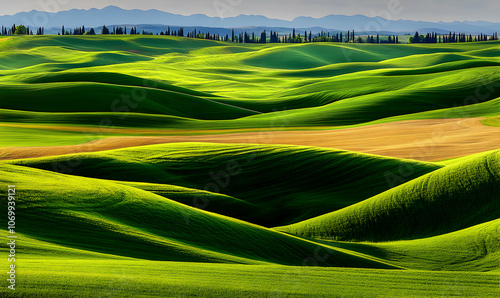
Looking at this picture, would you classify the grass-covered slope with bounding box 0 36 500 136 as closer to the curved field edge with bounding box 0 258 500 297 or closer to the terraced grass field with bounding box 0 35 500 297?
the terraced grass field with bounding box 0 35 500 297

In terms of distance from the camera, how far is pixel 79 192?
15375 millimetres

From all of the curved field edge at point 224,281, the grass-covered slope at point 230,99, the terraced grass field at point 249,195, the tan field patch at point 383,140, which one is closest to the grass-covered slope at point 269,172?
the terraced grass field at point 249,195

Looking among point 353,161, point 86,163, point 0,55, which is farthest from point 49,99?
point 0,55

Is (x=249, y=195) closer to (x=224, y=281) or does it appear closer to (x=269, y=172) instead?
(x=269, y=172)

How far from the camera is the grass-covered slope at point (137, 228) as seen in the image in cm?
1222

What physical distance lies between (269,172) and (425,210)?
8.65 meters

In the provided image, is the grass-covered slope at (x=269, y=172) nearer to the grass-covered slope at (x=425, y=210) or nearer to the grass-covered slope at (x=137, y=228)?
the grass-covered slope at (x=425, y=210)

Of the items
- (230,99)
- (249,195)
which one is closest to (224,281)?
(249,195)

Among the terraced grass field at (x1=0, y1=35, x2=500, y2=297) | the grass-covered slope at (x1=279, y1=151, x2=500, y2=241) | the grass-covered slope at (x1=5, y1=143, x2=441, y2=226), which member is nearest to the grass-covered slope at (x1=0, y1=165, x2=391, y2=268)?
the terraced grass field at (x1=0, y1=35, x2=500, y2=297)

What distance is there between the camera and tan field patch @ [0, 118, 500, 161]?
31180mm

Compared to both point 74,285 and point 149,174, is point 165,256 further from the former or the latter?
point 149,174

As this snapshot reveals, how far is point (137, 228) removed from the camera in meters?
13.9

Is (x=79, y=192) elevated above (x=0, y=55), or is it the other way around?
(x=0, y=55)

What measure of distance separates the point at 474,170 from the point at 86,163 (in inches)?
723
